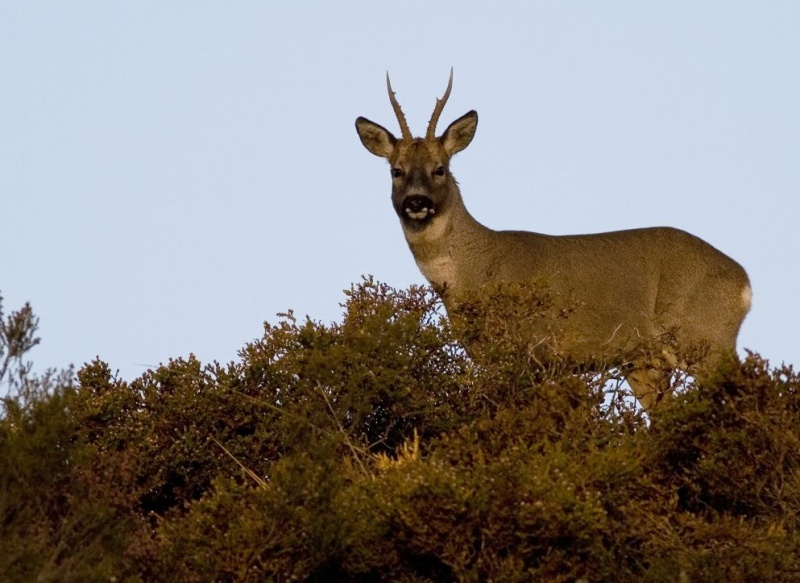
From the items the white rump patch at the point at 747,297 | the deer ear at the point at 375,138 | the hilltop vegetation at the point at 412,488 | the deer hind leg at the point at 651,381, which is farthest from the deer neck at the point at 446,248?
the hilltop vegetation at the point at 412,488

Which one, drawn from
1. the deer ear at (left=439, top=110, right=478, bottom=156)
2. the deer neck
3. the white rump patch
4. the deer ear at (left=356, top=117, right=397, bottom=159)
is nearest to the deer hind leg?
the white rump patch

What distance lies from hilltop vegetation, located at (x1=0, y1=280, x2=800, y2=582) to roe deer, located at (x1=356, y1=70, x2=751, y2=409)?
305 centimetres

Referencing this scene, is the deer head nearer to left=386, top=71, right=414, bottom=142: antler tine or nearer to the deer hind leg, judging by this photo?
left=386, top=71, right=414, bottom=142: antler tine

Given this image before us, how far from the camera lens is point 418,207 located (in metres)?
14.1

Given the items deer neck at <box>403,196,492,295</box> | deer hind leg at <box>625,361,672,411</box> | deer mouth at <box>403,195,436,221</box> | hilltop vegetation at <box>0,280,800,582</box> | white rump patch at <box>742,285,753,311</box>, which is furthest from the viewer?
white rump patch at <box>742,285,753,311</box>

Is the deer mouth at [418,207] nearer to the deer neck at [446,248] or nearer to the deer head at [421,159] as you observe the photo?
the deer head at [421,159]

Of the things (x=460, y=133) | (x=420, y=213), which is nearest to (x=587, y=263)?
(x=420, y=213)

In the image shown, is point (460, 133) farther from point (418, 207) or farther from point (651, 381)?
point (651, 381)

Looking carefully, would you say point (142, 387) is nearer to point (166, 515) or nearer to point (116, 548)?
point (166, 515)

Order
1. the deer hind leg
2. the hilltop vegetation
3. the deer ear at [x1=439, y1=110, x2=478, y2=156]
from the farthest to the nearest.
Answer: the deer ear at [x1=439, y1=110, x2=478, y2=156], the deer hind leg, the hilltop vegetation

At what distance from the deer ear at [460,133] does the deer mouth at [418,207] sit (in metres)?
0.94

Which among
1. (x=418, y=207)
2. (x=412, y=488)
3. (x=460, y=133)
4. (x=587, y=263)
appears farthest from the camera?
(x=460, y=133)

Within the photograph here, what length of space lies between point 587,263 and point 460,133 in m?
1.91

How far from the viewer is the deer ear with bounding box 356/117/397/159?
48.8ft
